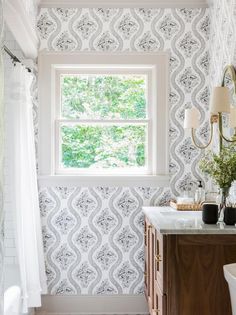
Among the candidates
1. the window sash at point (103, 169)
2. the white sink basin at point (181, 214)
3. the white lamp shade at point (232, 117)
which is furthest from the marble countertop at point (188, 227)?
the window sash at point (103, 169)

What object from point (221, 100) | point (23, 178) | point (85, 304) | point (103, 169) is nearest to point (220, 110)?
point (221, 100)

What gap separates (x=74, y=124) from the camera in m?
3.99

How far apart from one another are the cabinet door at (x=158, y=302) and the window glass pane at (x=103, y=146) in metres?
1.38

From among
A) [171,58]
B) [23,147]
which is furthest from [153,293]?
[171,58]

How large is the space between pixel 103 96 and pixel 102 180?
0.77 metres

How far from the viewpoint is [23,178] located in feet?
10.6

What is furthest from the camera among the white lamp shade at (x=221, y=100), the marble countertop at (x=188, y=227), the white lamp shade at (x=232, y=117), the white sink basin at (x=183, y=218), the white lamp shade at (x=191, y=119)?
A: the white lamp shade at (x=191, y=119)

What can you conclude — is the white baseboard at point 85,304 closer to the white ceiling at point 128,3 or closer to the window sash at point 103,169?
the window sash at point 103,169

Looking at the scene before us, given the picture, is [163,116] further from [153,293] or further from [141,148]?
[153,293]

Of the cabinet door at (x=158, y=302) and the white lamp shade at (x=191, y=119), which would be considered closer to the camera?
the cabinet door at (x=158, y=302)

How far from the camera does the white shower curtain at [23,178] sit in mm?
3094

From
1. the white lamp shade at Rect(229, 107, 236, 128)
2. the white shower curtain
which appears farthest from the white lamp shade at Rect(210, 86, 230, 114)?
the white shower curtain

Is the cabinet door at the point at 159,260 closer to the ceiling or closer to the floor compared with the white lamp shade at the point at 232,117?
closer to the floor

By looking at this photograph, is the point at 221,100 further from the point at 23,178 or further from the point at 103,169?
the point at 23,178
